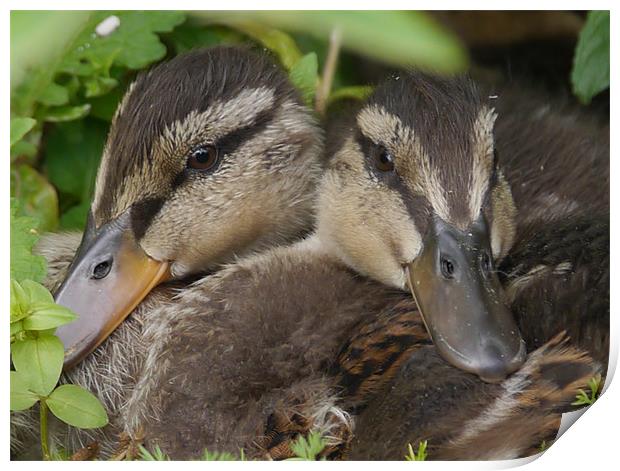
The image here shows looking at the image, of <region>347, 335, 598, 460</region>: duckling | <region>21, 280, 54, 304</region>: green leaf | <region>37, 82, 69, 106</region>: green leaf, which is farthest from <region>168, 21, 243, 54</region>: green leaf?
<region>347, 335, 598, 460</region>: duckling

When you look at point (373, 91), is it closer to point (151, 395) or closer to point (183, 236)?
point (183, 236)

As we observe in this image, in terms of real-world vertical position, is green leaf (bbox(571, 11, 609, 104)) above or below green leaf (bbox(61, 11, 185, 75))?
below

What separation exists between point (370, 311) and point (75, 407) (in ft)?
1.78

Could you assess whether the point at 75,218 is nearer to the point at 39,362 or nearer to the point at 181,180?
the point at 181,180

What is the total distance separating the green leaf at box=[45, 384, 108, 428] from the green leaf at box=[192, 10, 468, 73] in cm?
72

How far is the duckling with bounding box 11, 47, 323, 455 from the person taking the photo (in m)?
2.01

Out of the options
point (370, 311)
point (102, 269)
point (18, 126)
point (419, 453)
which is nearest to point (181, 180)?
point (102, 269)

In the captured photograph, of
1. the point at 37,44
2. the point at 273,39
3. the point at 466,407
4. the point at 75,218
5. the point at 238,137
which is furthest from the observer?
the point at 75,218

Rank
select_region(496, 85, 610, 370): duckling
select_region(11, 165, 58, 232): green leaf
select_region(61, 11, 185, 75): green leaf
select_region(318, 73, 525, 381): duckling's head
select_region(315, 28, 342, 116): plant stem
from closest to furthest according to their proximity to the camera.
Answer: select_region(318, 73, 525, 381): duckling's head < select_region(496, 85, 610, 370): duckling < select_region(61, 11, 185, 75): green leaf < select_region(315, 28, 342, 116): plant stem < select_region(11, 165, 58, 232): green leaf

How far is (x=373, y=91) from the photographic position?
208 cm

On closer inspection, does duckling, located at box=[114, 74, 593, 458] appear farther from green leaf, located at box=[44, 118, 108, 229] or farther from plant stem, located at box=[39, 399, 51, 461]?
green leaf, located at box=[44, 118, 108, 229]

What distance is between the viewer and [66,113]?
90.6 inches

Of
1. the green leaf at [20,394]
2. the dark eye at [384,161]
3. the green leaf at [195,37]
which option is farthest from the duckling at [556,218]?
the green leaf at [20,394]

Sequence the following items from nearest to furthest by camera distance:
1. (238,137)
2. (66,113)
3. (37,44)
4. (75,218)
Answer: (37,44)
(238,137)
(66,113)
(75,218)
